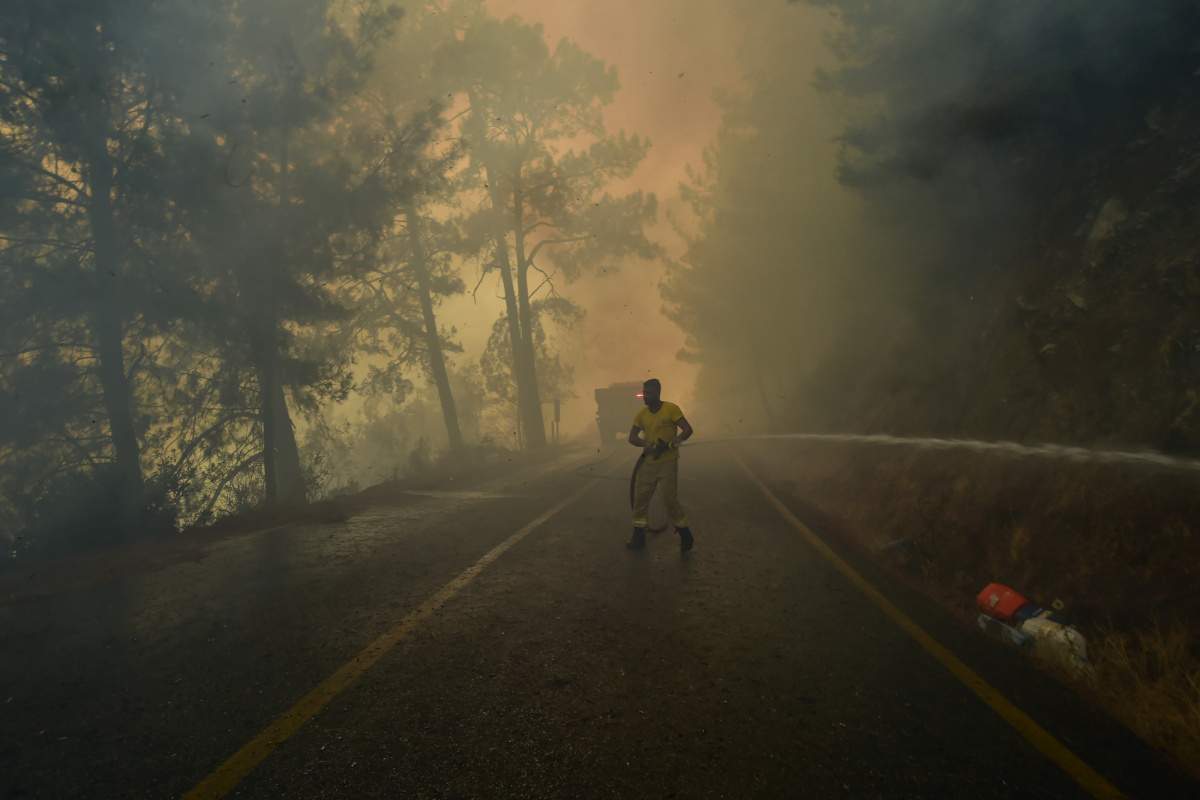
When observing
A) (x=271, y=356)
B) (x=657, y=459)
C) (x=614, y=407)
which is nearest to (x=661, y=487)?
(x=657, y=459)

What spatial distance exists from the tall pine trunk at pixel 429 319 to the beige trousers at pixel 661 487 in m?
15.1

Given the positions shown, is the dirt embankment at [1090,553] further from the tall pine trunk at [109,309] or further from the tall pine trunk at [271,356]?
the tall pine trunk at [109,309]

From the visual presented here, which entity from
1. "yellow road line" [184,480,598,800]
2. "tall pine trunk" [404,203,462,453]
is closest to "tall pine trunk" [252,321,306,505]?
"tall pine trunk" [404,203,462,453]

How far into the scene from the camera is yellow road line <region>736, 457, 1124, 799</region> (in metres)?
2.52

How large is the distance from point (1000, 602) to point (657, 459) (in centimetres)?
325

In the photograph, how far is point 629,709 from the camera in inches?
122

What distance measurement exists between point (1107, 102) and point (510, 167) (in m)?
19.4

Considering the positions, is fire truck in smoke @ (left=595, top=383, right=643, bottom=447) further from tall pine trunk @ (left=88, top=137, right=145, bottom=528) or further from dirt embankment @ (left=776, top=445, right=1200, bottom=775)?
dirt embankment @ (left=776, top=445, right=1200, bottom=775)

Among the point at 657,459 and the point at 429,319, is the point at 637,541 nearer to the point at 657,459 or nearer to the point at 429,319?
the point at 657,459

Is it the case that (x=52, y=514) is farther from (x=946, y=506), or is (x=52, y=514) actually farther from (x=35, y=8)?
(x=946, y=506)

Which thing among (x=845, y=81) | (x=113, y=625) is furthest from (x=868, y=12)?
(x=113, y=625)

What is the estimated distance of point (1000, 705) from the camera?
3164 millimetres

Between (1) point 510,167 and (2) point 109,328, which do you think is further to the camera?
(1) point 510,167

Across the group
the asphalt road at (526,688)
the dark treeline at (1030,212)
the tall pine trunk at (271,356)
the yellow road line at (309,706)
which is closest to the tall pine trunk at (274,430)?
the tall pine trunk at (271,356)
